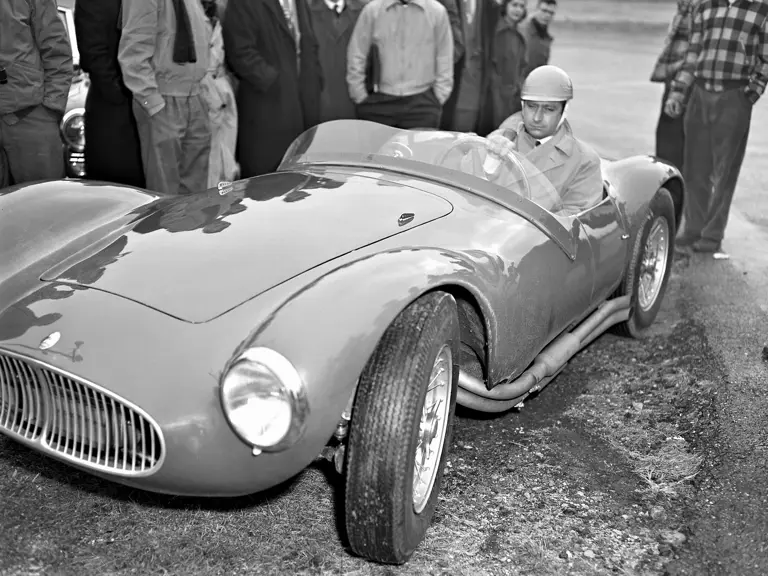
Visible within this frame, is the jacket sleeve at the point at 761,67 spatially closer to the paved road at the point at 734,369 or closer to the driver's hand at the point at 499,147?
the paved road at the point at 734,369

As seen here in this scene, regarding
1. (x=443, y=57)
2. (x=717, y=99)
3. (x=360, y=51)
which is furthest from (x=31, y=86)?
(x=717, y=99)

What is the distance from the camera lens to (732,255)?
6.71 m

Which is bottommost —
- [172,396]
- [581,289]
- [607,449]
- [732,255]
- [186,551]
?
[732,255]

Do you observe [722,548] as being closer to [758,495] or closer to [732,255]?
[758,495]

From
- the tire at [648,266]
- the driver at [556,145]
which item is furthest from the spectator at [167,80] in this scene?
the tire at [648,266]

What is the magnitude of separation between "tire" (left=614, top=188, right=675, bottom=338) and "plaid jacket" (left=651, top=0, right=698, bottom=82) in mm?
2888

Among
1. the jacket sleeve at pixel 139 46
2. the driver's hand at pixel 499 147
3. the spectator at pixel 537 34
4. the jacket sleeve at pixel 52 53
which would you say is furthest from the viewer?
the spectator at pixel 537 34

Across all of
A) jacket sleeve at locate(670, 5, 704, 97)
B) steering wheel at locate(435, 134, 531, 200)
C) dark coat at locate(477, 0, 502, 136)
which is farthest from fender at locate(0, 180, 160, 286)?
dark coat at locate(477, 0, 502, 136)

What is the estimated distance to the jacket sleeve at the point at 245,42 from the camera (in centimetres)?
647

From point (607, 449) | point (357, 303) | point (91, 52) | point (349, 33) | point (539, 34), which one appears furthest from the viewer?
point (539, 34)

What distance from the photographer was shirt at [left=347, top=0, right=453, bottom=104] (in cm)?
693

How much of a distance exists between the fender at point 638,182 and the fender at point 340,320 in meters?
1.92

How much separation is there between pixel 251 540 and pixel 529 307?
4.48 feet

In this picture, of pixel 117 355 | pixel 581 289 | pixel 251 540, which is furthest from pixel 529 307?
pixel 117 355
